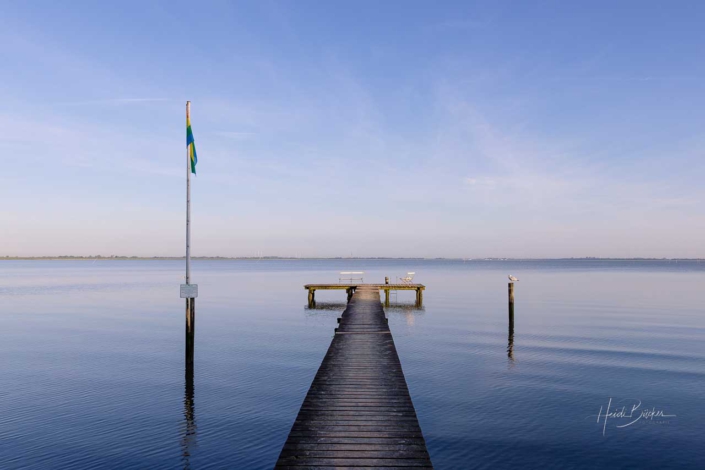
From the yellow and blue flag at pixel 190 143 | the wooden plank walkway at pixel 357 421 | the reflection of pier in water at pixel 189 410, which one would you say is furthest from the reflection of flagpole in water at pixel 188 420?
the yellow and blue flag at pixel 190 143

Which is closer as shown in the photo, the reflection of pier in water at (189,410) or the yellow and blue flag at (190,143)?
the reflection of pier in water at (189,410)

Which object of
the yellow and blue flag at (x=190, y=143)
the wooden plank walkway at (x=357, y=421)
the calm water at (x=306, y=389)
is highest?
the yellow and blue flag at (x=190, y=143)

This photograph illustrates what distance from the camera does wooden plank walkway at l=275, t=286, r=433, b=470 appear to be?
816cm

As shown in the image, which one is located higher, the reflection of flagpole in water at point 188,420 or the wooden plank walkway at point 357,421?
the wooden plank walkway at point 357,421

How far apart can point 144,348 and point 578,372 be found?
827 inches

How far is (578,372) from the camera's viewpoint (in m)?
19.8

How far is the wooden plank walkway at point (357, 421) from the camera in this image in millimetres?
8164

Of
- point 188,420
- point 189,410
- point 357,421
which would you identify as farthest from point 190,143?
point 357,421

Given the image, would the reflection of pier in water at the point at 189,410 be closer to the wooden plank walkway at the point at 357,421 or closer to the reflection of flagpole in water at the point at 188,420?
the reflection of flagpole in water at the point at 188,420

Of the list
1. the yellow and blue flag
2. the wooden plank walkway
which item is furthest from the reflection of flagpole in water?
the yellow and blue flag

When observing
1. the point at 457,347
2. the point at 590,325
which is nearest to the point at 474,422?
the point at 457,347

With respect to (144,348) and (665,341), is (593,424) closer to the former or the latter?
(665,341)

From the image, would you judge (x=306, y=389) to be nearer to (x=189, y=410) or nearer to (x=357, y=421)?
(x=189, y=410)

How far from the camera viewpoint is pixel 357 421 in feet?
32.4
